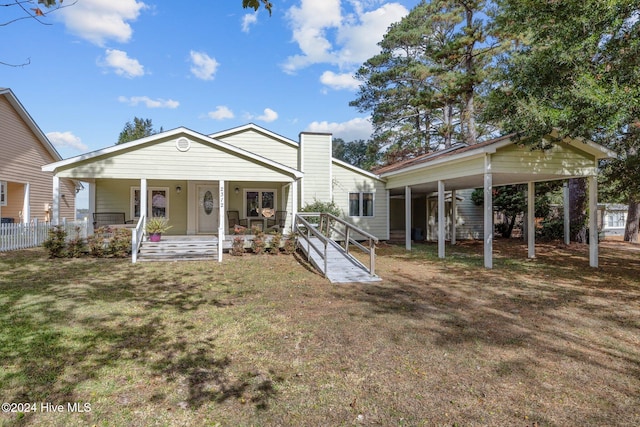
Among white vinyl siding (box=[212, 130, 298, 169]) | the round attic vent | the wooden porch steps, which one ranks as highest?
white vinyl siding (box=[212, 130, 298, 169])

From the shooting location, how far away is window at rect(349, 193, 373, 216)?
16.3m

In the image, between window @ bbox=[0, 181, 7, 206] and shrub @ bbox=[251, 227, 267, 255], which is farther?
window @ bbox=[0, 181, 7, 206]

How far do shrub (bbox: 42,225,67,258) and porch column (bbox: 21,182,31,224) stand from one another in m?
7.61

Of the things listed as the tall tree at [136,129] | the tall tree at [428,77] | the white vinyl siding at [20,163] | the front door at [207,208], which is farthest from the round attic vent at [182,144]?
the tall tree at [136,129]

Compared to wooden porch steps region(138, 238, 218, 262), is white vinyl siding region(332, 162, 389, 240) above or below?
above

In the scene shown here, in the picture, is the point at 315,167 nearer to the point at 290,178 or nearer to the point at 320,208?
the point at 320,208

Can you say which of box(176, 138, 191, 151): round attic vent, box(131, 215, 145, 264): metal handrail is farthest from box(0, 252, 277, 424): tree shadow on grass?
box(176, 138, 191, 151): round attic vent

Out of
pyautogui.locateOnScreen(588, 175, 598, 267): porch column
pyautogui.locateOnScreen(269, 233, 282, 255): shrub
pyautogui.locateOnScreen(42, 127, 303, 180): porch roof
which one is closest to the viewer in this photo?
pyautogui.locateOnScreen(588, 175, 598, 267): porch column

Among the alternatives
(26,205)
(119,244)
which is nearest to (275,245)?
(119,244)

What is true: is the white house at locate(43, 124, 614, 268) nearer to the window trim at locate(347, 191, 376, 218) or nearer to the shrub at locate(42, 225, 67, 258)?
the window trim at locate(347, 191, 376, 218)

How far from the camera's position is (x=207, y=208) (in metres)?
14.8

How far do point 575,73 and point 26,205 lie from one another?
69.7 feet

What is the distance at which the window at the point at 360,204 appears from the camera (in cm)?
1630

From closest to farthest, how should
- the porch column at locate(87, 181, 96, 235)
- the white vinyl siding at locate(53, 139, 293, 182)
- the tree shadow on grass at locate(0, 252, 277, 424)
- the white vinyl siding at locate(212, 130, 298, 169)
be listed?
the tree shadow on grass at locate(0, 252, 277, 424) → the white vinyl siding at locate(53, 139, 293, 182) → the porch column at locate(87, 181, 96, 235) → the white vinyl siding at locate(212, 130, 298, 169)
